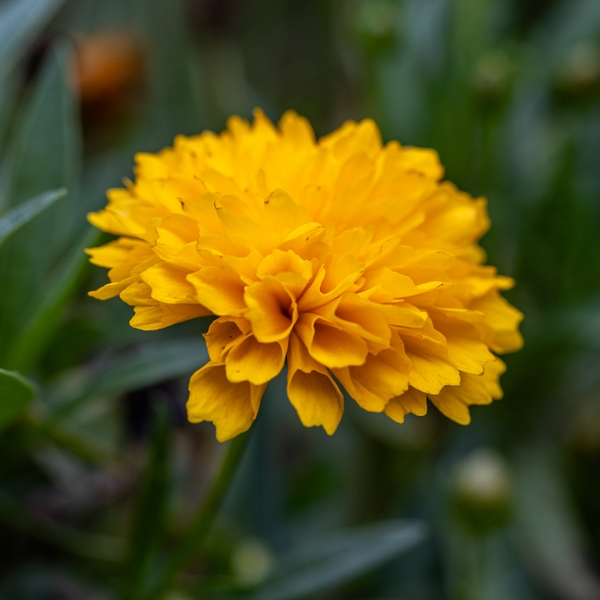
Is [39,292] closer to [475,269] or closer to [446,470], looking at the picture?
[475,269]

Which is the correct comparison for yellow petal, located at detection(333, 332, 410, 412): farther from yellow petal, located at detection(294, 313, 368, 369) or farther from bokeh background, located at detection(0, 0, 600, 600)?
bokeh background, located at detection(0, 0, 600, 600)

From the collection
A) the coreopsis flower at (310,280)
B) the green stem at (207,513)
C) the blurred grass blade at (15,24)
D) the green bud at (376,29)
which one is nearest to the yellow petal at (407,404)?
the coreopsis flower at (310,280)

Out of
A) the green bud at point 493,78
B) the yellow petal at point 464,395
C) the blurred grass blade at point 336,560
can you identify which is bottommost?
the blurred grass blade at point 336,560

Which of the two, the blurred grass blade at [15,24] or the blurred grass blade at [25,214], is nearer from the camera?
the blurred grass blade at [25,214]

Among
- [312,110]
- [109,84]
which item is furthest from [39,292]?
[312,110]

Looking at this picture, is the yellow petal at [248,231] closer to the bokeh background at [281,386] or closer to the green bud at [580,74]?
the bokeh background at [281,386]

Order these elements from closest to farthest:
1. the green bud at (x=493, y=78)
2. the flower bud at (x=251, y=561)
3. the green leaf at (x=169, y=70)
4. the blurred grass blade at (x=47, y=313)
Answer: the blurred grass blade at (x=47, y=313) → the flower bud at (x=251, y=561) → the green bud at (x=493, y=78) → the green leaf at (x=169, y=70)

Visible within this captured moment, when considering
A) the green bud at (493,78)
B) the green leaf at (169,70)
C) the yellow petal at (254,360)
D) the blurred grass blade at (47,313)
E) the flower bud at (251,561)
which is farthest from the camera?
the green leaf at (169,70)

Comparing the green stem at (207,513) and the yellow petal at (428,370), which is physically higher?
the yellow petal at (428,370)
